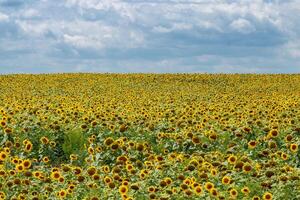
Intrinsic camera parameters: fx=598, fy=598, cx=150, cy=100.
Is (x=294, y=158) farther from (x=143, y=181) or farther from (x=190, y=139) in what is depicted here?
(x=143, y=181)

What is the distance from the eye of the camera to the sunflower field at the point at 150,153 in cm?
773

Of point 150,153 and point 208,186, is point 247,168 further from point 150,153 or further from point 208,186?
point 150,153

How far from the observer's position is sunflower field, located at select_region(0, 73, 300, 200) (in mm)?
7731

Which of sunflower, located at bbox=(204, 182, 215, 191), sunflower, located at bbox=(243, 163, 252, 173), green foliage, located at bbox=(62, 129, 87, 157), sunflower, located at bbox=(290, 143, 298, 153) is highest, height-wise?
sunflower, located at bbox=(290, 143, 298, 153)

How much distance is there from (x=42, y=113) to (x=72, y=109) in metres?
1.09

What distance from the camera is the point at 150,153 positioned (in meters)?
11.4

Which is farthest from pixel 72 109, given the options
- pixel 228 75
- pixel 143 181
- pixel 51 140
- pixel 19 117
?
pixel 228 75

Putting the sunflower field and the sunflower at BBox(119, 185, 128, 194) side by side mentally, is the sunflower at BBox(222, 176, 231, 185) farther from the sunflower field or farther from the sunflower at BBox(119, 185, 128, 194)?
the sunflower at BBox(119, 185, 128, 194)

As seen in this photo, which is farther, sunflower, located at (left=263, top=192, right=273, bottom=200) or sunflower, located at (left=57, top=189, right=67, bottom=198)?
sunflower, located at (left=57, top=189, right=67, bottom=198)

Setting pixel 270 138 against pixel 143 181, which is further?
pixel 270 138

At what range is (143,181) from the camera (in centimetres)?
793

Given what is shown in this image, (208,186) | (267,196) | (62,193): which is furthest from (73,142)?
(267,196)

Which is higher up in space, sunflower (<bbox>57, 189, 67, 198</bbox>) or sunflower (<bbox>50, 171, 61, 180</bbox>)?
sunflower (<bbox>50, 171, 61, 180</bbox>)

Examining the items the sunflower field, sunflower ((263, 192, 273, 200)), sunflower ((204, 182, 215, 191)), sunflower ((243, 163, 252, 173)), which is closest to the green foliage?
the sunflower field
